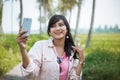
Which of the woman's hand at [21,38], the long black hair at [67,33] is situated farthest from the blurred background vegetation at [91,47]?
the woman's hand at [21,38]

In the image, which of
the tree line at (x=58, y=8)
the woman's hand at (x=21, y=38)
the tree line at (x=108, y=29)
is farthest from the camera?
the tree line at (x=58, y=8)

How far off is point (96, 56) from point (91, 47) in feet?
0.76

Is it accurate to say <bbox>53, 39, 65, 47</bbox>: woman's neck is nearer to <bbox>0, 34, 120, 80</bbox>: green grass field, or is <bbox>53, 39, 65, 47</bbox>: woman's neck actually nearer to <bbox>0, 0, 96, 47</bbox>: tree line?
<bbox>0, 34, 120, 80</bbox>: green grass field

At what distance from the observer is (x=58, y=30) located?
2150 mm

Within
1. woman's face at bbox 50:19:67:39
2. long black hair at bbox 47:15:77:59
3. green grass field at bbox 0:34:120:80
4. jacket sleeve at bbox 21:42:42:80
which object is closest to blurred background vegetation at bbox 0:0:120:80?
green grass field at bbox 0:34:120:80

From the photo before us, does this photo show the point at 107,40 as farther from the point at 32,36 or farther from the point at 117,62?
the point at 32,36

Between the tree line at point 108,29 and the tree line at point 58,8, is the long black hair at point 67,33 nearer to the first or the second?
the tree line at point 108,29

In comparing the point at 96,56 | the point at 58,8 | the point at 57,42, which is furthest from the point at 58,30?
the point at 58,8

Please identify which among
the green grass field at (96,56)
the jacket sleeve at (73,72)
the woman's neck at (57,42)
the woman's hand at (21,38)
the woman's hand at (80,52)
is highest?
the woman's hand at (21,38)

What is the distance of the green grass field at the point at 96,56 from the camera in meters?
6.13

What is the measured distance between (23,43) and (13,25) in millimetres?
5146

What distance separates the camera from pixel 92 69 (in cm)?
623

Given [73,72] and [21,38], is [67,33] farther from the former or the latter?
[21,38]

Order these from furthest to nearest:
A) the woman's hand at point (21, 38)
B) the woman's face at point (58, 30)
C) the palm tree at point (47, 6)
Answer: the palm tree at point (47, 6) → the woman's face at point (58, 30) → the woman's hand at point (21, 38)
